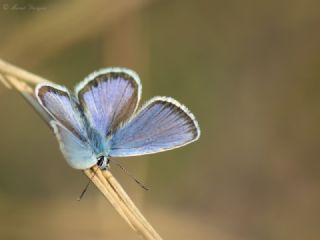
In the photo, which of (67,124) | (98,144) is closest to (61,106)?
(67,124)

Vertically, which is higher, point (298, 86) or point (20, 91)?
point (20, 91)

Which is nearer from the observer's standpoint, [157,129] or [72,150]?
[72,150]

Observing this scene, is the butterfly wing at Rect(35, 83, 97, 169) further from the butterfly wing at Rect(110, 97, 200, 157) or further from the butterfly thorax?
the butterfly wing at Rect(110, 97, 200, 157)

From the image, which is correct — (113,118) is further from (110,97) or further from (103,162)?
(103,162)

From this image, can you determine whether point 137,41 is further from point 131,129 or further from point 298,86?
point 131,129

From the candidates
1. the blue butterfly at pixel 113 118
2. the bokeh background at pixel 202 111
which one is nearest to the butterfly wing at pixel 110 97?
the blue butterfly at pixel 113 118

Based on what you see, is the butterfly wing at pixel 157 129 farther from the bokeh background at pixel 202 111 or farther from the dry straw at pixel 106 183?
the bokeh background at pixel 202 111

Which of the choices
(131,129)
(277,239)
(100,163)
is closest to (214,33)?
(277,239)
